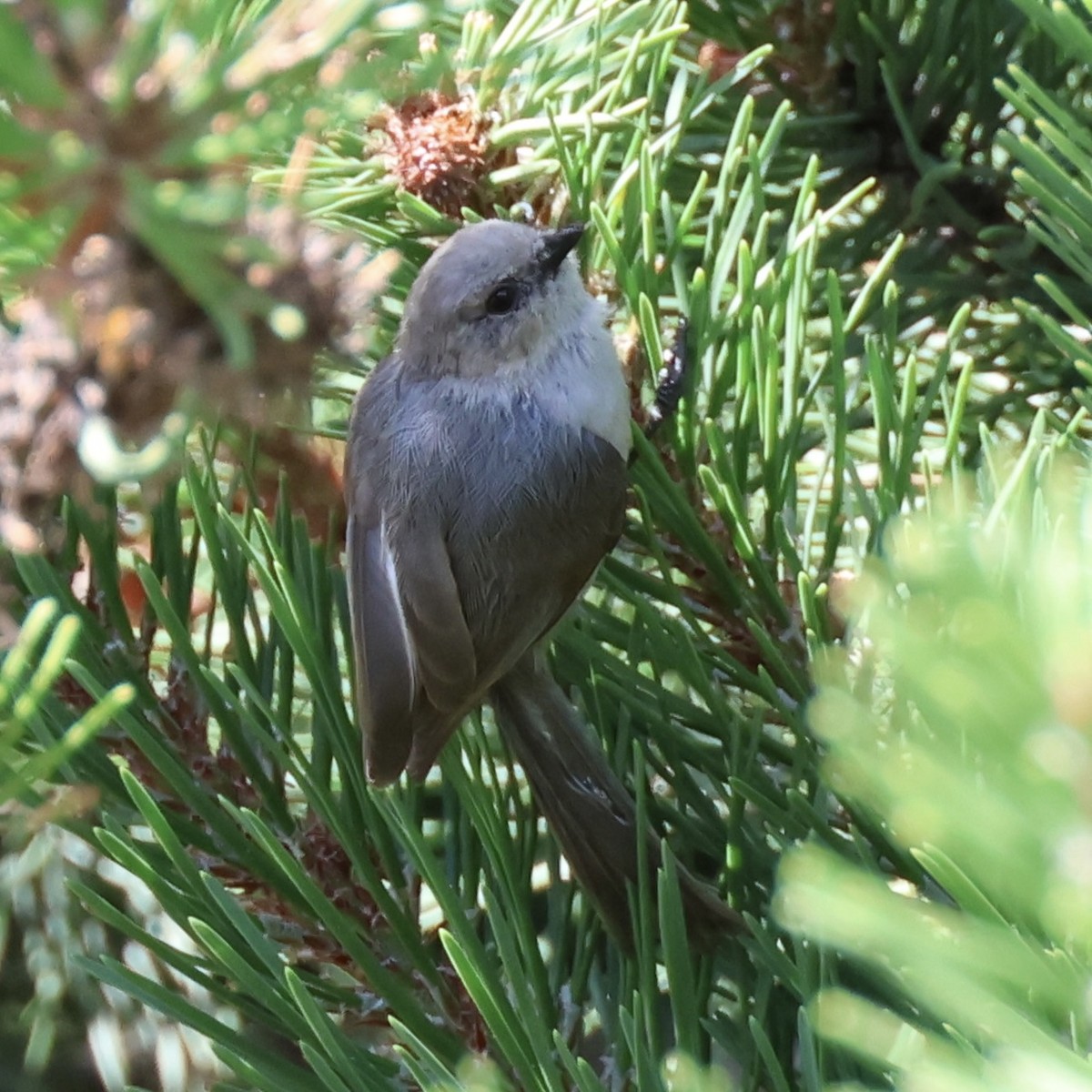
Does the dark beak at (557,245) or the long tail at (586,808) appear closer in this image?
the long tail at (586,808)

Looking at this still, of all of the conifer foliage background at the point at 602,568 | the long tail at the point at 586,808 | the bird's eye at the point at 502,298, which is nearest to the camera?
the conifer foliage background at the point at 602,568

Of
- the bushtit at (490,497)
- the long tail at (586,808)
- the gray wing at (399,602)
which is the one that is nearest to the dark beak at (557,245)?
the bushtit at (490,497)

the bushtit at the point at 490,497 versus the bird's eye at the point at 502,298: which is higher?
the bird's eye at the point at 502,298

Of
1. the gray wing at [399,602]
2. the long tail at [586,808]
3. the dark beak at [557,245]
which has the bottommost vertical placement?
the gray wing at [399,602]

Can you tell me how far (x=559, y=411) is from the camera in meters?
1.25

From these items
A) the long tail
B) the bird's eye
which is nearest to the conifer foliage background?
the long tail

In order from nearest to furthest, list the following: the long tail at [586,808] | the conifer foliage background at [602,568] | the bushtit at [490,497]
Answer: the conifer foliage background at [602,568] → the long tail at [586,808] → the bushtit at [490,497]

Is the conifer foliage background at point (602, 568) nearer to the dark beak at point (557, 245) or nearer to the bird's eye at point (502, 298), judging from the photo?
the dark beak at point (557, 245)

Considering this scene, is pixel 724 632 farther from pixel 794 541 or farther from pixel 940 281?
pixel 940 281

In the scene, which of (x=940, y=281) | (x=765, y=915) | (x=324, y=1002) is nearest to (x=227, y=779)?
(x=324, y=1002)

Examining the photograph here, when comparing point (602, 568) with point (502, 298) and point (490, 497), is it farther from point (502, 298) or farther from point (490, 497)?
point (502, 298)

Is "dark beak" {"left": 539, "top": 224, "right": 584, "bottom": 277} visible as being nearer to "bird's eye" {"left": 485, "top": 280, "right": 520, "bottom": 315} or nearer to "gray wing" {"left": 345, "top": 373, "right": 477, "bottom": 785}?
"bird's eye" {"left": 485, "top": 280, "right": 520, "bottom": 315}

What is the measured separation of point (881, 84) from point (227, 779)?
656 mm

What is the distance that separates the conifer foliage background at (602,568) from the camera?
0.24 metres
